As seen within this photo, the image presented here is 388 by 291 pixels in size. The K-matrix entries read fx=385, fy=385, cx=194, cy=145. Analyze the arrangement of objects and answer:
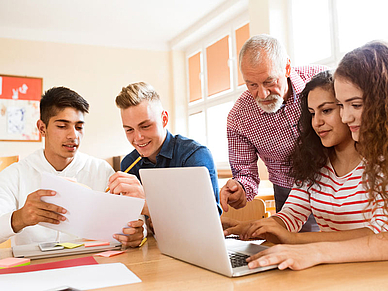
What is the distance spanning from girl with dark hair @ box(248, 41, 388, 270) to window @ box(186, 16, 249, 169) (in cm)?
349

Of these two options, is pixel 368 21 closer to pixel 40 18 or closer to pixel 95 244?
pixel 95 244

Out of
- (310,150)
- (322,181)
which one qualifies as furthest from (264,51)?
(322,181)

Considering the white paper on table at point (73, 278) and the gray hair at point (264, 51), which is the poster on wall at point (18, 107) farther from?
the white paper on table at point (73, 278)

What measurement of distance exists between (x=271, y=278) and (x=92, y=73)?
4.95 meters

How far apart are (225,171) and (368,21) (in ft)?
7.91

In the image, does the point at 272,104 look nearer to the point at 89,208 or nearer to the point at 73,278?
the point at 89,208

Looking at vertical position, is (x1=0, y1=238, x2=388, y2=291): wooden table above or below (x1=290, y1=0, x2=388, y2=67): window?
below

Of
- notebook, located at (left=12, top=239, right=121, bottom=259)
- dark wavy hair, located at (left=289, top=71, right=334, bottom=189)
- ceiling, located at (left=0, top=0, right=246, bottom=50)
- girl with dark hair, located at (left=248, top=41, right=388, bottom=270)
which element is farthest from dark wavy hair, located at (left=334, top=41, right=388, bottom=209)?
ceiling, located at (left=0, top=0, right=246, bottom=50)

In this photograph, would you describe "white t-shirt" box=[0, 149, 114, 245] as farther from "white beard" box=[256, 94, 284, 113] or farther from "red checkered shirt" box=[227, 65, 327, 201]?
"white beard" box=[256, 94, 284, 113]

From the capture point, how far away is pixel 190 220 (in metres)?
0.92

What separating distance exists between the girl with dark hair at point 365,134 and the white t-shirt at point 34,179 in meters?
1.13

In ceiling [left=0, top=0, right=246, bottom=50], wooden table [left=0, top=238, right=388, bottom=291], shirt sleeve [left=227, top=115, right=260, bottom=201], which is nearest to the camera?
wooden table [left=0, top=238, right=388, bottom=291]

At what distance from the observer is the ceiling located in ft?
14.3

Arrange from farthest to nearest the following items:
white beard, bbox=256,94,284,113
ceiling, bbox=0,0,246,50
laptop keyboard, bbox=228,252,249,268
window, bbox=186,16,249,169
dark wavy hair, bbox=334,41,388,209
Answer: window, bbox=186,16,249,169, ceiling, bbox=0,0,246,50, white beard, bbox=256,94,284,113, dark wavy hair, bbox=334,41,388,209, laptop keyboard, bbox=228,252,249,268
